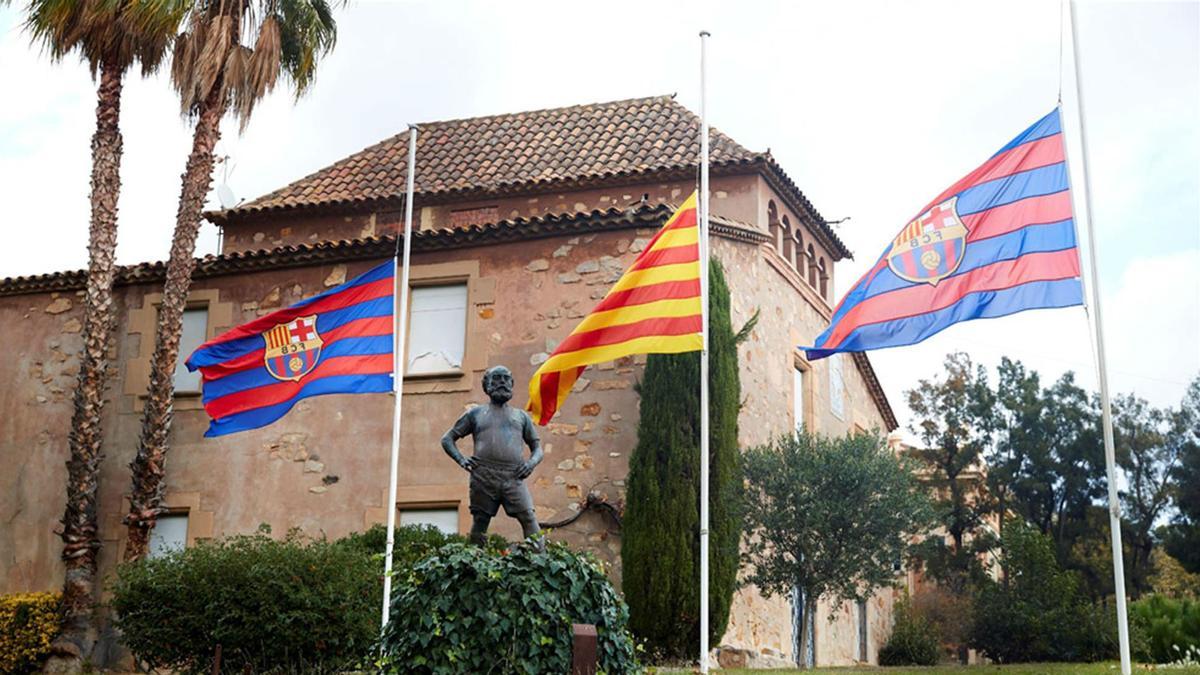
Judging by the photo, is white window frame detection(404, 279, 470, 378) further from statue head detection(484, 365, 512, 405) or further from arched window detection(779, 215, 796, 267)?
statue head detection(484, 365, 512, 405)

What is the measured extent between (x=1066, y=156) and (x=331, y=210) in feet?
48.1

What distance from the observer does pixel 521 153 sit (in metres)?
23.9

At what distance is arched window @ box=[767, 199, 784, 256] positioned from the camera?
2173 cm

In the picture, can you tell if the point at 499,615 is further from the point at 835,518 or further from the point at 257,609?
the point at 835,518

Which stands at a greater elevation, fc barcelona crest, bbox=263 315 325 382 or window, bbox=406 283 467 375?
window, bbox=406 283 467 375

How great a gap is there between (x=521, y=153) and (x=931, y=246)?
12831mm

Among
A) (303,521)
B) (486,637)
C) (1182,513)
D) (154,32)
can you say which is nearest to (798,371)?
(303,521)

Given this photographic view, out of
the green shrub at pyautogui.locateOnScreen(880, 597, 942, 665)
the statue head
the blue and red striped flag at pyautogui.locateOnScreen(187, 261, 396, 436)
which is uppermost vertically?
the blue and red striped flag at pyautogui.locateOnScreen(187, 261, 396, 436)

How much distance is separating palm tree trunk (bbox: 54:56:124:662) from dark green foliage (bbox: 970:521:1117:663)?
13.8m

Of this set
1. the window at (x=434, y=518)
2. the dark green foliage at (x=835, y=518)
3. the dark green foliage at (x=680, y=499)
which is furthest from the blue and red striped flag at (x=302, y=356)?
the dark green foliage at (x=835, y=518)

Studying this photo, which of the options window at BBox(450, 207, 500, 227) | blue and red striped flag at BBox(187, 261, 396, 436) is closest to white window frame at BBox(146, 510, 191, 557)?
blue and red striped flag at BBox(187, 261, 396, 436)

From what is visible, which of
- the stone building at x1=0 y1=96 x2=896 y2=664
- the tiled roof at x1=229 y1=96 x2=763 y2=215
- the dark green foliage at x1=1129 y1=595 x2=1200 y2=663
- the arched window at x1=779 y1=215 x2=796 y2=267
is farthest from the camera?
the arched window at x1=779 y1=215 x2=796 y2=267

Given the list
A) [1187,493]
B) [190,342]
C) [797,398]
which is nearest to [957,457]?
[1187,493]

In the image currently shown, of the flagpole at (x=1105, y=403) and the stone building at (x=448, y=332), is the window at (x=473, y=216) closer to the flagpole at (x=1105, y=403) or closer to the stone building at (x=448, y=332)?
the stone building at (x=448, y=332)
